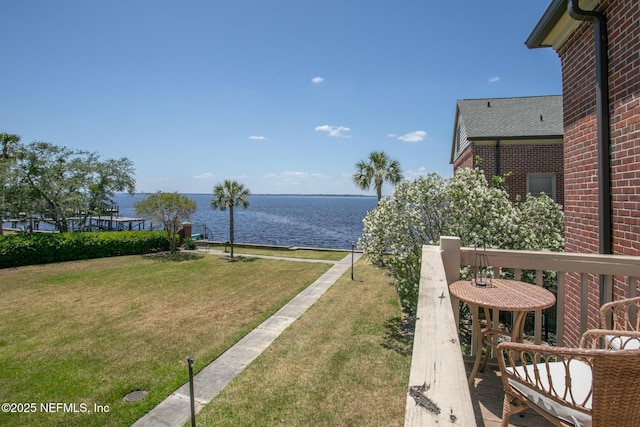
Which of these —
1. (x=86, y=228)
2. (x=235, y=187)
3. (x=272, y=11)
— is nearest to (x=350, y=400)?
(x=272, y=11)

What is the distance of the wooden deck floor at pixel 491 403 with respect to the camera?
229 cm

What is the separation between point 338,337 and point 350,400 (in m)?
2.44

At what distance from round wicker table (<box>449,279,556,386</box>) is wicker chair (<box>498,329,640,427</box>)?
0.37 meters

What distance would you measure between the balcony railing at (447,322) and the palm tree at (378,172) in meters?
17.4

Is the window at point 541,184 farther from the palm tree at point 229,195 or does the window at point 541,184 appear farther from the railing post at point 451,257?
the palm tree at point 229,195

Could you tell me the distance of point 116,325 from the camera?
333 inches

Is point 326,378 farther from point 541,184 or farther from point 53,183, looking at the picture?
point 53,183

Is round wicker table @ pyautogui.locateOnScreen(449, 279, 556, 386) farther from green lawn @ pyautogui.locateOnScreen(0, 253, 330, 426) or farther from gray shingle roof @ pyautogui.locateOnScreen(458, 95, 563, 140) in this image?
gray shingle roof @ pyautogui.locateOnScreen(458, 95, 563, 140)

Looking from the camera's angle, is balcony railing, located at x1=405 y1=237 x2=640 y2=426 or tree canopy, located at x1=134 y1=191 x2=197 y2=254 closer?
balcony railing, located at x1=405 y1=237 x2=640 y2=426

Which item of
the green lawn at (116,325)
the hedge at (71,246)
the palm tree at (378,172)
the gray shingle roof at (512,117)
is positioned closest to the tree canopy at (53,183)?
the hedge at (71,246)

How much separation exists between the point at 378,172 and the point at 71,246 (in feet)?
58.2

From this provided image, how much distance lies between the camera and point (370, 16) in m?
10.7

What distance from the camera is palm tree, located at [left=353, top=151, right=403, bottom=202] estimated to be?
20.5 meters

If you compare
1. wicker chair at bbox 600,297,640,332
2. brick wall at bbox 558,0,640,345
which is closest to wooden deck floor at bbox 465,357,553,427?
wicker chair at bbox 600,297,640,332
